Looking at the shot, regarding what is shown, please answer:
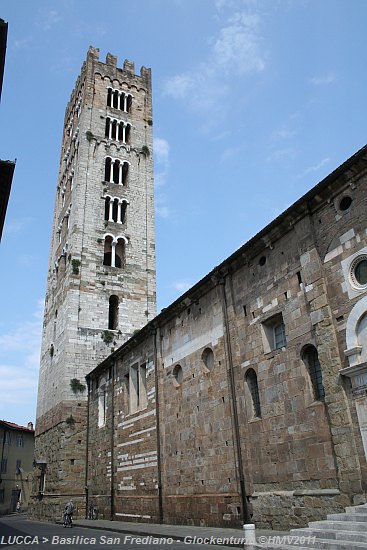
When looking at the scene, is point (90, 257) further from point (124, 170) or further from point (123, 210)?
point (124, 170)

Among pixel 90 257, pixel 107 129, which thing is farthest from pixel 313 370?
pixel 107 129

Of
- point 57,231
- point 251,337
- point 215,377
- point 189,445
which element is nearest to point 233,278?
point 251,337

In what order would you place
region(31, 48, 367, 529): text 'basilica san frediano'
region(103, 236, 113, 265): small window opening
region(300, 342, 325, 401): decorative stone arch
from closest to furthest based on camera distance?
1. region(31, 48, 367, 529): text 'basilica san frediano'
2. region(300, 342, 325, 401): decorative stone arch
3. region(103, 236, 113, 265): small window opening

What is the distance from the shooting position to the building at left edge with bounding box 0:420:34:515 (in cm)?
4322

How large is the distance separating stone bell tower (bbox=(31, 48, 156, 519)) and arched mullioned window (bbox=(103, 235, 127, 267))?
76mm

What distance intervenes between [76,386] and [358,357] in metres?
20.7

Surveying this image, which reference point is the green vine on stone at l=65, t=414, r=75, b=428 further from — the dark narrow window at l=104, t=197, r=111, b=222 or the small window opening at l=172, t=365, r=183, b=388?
the dark narrow window at l=104, t=197, r=111, b=222

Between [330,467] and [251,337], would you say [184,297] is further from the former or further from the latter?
[330,467]

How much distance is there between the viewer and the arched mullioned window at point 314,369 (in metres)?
11.5

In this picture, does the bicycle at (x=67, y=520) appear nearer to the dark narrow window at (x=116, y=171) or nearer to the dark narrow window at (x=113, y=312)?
the dark narrow window at (x=113, y=312)

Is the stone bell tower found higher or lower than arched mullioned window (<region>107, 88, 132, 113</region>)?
lower

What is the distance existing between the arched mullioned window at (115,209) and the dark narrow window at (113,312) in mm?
5943

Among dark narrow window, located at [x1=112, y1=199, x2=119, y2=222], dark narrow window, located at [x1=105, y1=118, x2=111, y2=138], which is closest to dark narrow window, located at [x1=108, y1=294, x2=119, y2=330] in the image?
dark narrow window, located at [x1=112, y1=199, x2=119, y2=222]

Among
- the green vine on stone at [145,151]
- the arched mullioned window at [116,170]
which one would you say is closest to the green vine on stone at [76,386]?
the arched mullioned window at [116,170]
